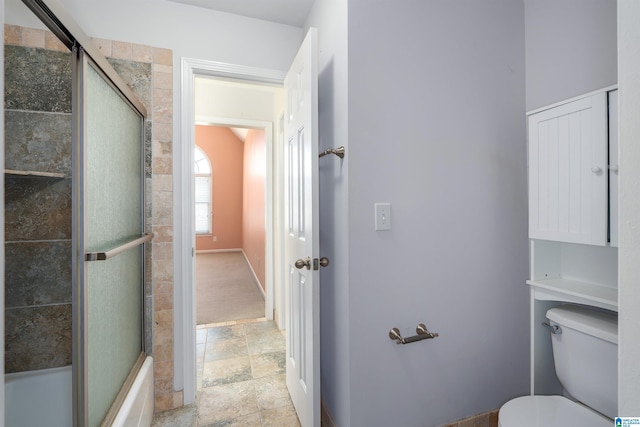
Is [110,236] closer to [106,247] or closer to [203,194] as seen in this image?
[106,247]

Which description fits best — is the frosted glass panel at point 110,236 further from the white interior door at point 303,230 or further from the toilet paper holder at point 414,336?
the toilet paper holder at point 414,336

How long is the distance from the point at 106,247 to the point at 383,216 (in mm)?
1153

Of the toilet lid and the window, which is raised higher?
the window

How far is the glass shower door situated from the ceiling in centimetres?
80

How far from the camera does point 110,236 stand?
4.00 feet

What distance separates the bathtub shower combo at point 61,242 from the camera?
3.51ft

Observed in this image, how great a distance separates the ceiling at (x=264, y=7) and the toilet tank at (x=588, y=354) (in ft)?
6.91

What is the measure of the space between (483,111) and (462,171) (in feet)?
1.12

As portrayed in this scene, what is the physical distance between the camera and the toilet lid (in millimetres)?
1069

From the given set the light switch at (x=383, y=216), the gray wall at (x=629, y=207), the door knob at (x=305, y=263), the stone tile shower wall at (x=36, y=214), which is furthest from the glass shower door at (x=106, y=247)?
the gray wall at (x=629, y=207)

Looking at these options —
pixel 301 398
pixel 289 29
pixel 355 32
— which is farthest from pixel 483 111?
pixel 301 398

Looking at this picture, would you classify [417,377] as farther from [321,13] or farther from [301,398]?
[321,13]

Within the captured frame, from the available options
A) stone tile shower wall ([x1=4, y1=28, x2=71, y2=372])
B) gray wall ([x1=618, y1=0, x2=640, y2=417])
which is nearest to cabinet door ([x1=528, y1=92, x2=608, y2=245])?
gray wall ([x1=618, y1=0, x2=640, y2=417])

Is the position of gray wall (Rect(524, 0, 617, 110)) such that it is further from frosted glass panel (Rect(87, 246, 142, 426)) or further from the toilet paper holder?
frosted glass panel (Rect(87, 246, 142, 426))
